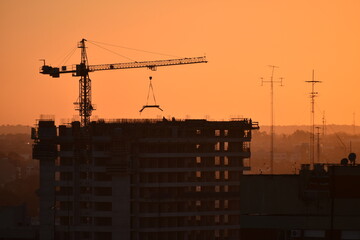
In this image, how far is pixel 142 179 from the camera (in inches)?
7495

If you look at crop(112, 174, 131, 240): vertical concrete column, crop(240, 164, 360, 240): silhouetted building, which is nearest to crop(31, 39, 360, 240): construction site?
crop(112, 174, 131, 240): vertical concrete column

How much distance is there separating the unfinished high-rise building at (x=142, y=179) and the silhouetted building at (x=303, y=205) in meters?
106

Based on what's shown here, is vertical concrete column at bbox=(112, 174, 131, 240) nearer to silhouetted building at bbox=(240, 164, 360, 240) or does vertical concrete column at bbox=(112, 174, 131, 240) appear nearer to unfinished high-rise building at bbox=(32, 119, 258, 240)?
unfinished high-rise building at bbox=(32, 119, 258, 240)

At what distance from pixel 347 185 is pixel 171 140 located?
111m

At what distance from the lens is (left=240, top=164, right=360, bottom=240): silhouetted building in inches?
3123

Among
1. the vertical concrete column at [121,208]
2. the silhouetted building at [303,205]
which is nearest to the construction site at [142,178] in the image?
the vertical concrete column at [121,208]

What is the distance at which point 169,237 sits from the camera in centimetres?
19038

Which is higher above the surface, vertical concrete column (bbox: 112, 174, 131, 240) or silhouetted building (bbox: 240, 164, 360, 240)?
silhouetted building (bbox: 240, 164, 360, 240)

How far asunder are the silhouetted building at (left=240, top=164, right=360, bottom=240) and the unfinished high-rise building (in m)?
106

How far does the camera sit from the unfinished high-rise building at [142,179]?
Result: 190 m

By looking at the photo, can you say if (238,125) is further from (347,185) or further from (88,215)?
(347,185)

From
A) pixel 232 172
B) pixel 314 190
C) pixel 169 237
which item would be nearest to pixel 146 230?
pixel 169 237

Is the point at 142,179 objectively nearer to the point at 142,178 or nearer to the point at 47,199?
the point at 142,178

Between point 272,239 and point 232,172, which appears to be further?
point 232,172
